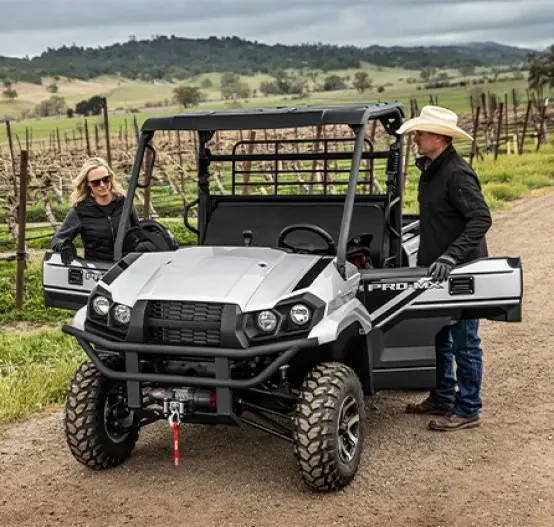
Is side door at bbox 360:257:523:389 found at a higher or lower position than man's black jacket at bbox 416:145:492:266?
lower

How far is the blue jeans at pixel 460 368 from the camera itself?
6.09 m

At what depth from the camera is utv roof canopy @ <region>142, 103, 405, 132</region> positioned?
5.43m

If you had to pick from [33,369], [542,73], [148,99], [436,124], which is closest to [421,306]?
[436,124]

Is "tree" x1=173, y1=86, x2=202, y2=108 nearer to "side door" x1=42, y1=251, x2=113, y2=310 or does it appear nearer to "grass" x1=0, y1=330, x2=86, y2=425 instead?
"grass" x1=0, y1=330, x2=86, y2=425

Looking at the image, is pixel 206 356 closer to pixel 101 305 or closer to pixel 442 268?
pixel 101 305

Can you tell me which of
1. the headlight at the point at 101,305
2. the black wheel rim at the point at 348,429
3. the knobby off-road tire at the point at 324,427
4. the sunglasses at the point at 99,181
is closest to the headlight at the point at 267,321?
the knobby off-road tire at the point at 324,427

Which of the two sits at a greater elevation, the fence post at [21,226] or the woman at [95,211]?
the woman at [95,211]

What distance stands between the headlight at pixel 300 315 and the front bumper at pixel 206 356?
4.5 inches

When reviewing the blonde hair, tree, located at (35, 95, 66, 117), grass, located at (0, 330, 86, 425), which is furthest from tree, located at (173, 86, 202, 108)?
the blonde hair

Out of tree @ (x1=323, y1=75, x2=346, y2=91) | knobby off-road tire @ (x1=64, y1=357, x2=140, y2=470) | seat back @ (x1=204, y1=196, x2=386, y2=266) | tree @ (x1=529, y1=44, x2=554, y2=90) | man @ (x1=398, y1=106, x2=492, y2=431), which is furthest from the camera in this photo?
tree @ (x1=323, y1=75, x2=346, y2=91)

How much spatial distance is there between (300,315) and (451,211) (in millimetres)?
1558

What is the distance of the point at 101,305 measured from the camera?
5266 millimetres

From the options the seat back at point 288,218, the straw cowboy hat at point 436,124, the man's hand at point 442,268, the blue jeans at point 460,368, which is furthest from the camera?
the seat back at point 288,218

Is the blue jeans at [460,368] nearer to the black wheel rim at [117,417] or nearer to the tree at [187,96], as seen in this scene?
the black wheel rim at [117,417]
